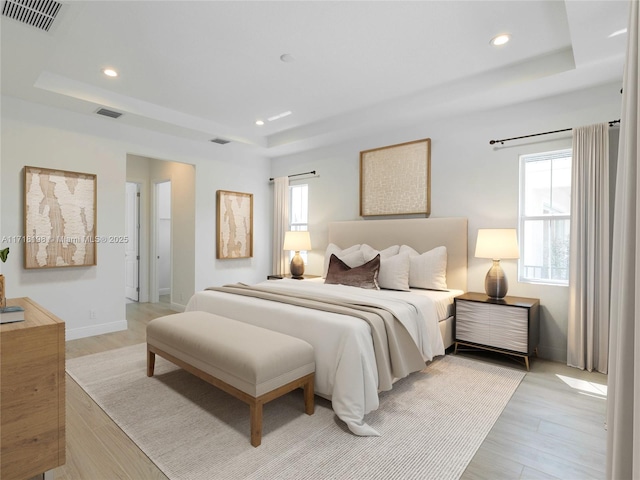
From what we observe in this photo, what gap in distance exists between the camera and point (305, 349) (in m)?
2.25

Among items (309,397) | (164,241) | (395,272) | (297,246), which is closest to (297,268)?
(297,246)

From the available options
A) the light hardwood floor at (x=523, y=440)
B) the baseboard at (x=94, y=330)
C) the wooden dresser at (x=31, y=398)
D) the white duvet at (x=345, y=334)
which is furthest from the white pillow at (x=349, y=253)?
the wooden dresser at (x=31, y=398)

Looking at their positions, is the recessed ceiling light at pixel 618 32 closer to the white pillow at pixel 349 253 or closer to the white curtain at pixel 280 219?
the white pillow at pixel 349 253

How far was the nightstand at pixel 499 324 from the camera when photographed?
122 inches

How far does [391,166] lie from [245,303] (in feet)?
8.96

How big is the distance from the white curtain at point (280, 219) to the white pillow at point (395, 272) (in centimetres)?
235

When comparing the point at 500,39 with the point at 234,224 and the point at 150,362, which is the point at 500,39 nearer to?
the point at 150,362

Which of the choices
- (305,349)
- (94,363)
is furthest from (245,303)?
(94,363)

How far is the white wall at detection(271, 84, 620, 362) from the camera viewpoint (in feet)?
10.9

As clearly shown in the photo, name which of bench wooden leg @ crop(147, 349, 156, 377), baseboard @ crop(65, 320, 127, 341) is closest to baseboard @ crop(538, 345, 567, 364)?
bench wooden leg @ crop(147, 349, 156, 377)

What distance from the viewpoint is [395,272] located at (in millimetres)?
3797

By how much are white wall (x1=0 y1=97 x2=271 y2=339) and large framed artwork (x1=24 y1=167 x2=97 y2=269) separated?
9 cm

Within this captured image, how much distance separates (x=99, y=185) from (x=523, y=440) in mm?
4830

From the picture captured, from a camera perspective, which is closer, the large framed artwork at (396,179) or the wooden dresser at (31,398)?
the wooden dresser at (31,398)
